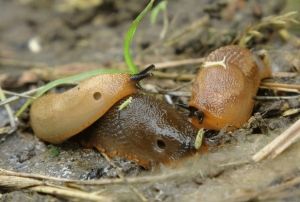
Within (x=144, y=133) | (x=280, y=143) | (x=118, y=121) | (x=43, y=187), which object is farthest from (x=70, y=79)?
(x=280, y=143)

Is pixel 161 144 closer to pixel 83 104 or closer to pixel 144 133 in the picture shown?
pixel 144 133

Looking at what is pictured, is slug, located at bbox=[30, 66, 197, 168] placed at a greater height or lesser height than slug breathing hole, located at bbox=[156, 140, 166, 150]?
greater

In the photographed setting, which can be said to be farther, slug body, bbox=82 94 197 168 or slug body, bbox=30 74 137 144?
slug body, bbox=30 74 137 144

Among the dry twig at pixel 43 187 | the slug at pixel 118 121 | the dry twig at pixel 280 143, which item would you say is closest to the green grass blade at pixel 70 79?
the slug at pixel 118 121

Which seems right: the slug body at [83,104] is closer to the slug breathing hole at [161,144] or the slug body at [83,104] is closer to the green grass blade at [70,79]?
the green grass blade at [70,79]

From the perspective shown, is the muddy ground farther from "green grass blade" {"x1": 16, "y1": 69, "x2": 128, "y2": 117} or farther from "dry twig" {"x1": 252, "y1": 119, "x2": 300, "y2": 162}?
"green grass blade" {"x1": 16, "y1": 69, "x2": 128, "y2": 117}

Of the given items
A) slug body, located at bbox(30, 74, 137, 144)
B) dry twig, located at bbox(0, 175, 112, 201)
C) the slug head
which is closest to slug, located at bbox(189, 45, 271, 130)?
the slug head

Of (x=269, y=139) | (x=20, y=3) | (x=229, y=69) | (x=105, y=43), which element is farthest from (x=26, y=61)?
(x=269, y=139)
